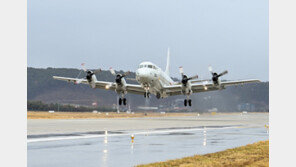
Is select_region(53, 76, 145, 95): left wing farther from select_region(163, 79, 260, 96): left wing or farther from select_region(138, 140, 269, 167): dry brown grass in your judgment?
select_region(138, 140, 269, 167): dry brown grass

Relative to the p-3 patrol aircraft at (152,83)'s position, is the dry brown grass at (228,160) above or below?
below

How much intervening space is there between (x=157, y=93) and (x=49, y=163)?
4550cm

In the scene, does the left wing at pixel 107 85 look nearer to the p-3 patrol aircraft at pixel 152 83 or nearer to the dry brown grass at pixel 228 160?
the p-3 patrol aircraft at pixel 152 83

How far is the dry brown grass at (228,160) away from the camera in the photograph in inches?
659

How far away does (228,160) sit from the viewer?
18.3 meters

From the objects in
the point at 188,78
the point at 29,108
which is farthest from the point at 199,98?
the point at 188,78

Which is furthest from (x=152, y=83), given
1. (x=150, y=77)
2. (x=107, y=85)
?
(x=107, y=85)

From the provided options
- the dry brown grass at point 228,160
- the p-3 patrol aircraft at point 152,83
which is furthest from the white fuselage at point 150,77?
the dry brown grass at point 228,160

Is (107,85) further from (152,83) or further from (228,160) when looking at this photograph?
(228,160)

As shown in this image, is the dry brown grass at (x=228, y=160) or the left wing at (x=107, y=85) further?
the left wing at (x=107, y=85)

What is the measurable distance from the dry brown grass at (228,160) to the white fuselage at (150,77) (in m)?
33.8

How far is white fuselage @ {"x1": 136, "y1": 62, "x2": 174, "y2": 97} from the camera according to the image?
182 ft

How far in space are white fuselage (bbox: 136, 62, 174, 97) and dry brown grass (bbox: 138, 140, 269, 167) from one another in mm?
33796

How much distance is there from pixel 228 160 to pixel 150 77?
125 feet
